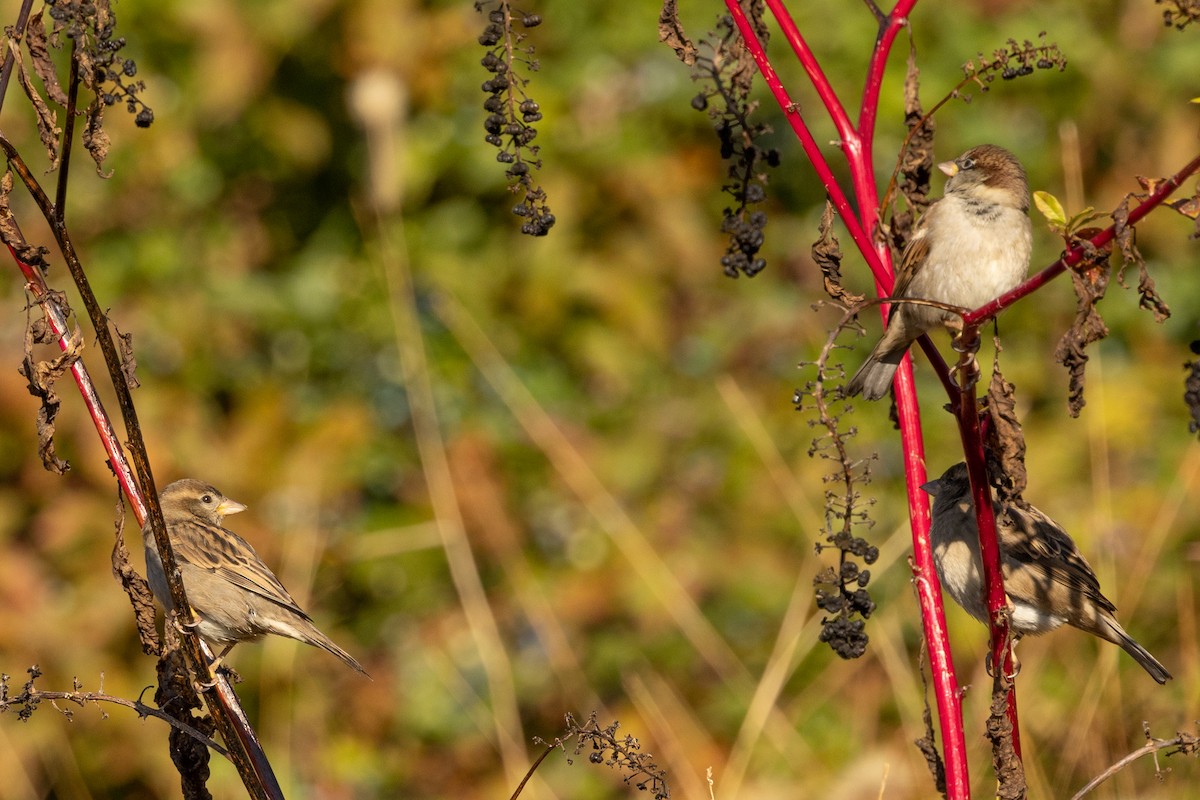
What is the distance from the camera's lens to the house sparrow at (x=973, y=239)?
268 centimetres

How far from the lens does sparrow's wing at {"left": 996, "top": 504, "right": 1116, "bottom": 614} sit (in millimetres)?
3039

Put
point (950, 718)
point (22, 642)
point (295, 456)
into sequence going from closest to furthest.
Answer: point (950, 718), point (22, 642), point (295, 456)

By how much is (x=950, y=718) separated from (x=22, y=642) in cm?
348

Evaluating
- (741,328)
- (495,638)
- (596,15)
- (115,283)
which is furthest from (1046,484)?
(115,283)

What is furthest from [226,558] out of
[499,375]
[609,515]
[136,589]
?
[136,589]

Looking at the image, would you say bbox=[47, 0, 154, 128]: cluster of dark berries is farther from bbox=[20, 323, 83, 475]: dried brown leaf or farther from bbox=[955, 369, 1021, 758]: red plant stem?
bbox=[955, 369, 1021, 758]: red plant stem

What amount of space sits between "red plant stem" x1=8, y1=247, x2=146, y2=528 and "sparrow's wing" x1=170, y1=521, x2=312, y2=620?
1688 millimetres

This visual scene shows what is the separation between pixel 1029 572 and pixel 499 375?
73.3 inches

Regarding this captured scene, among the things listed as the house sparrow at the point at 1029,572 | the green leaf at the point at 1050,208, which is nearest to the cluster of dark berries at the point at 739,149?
the green leaf at the point at 1050,208

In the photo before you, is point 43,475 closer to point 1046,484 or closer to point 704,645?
point 704,645

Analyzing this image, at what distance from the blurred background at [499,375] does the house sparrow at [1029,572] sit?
3.53 ft

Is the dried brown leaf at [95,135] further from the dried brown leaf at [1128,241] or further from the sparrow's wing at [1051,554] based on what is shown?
the sparrow's wing at [1051,554]

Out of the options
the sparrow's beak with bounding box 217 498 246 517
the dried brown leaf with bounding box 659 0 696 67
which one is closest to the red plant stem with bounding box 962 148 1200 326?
the dried brown leaf with bounding box 659 0 696 67

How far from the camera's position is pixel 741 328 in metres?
5.02
